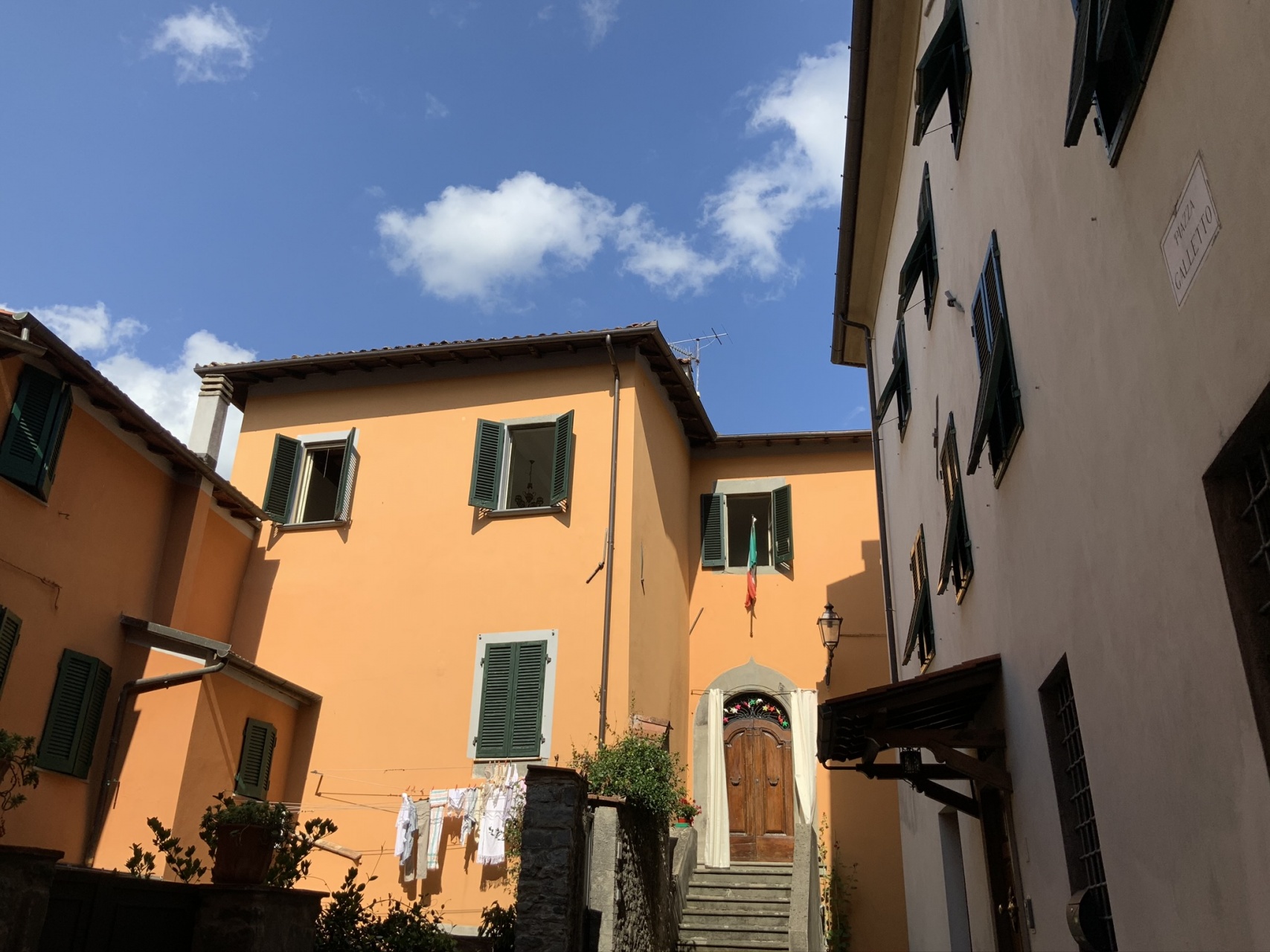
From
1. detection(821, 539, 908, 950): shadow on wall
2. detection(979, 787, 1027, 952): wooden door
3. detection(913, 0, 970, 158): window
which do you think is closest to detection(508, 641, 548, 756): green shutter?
detection(821, 539, 908, 950): shadow on wall

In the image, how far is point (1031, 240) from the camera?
18.0 feet

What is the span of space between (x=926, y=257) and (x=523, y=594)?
6.77 m

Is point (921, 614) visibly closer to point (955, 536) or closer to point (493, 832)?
point (955, 536)

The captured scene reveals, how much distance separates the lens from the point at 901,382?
37.3 feet

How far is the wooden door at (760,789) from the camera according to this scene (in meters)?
14.2

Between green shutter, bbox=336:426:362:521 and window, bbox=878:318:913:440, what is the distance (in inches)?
284

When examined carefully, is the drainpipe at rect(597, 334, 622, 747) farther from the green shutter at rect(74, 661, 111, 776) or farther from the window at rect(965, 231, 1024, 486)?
the window at rect(965, 231, 1024, 486)

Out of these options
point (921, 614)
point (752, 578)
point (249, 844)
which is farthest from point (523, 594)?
point (249, 844)

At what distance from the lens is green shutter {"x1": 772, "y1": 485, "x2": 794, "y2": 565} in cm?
1580

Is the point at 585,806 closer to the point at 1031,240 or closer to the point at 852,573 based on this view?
the point at 1031,240

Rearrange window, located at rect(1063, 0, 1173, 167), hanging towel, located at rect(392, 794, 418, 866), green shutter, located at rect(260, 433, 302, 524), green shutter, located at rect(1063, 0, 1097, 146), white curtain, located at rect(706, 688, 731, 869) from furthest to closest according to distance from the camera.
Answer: green shutter, located at rect(260, 433, 302, 524) < white curtain, located at rect(706, 688, 731, 869) < hanging towel, located at rect(392, 794, 418, 866) < green shutter, located at rect(1063, 0, 1097, 146) < window, located at rect(1063, 0, 1173, 167)

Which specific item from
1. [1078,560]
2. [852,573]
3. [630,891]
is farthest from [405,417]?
[1078,560]

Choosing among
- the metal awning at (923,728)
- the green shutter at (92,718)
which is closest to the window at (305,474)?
the green shutter at (92,718)

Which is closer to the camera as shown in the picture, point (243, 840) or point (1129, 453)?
Answer: point (1129, 453)
